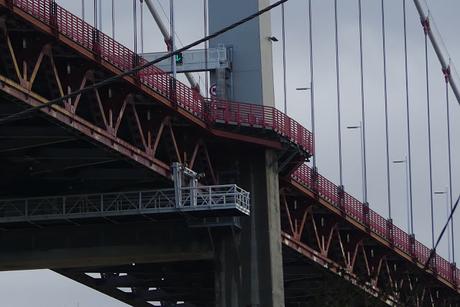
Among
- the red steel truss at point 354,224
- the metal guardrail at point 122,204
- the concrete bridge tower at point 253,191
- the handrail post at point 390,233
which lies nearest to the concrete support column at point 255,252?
the concrete bridge tower at point 253,191

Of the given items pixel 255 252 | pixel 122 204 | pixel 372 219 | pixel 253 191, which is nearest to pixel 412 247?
pixel 372 219

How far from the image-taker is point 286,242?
9712 cm

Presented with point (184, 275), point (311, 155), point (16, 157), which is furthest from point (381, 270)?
point (16, 157)

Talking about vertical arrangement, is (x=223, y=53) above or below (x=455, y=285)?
above

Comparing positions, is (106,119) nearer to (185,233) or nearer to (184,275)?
(185,233)

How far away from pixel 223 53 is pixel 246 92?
2445mm

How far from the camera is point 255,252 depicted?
90375mm

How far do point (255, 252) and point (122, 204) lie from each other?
7740 millimetres

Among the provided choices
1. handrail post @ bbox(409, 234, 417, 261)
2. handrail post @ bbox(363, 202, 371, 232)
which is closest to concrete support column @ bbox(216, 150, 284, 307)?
handrail post @ bbox(363, 202, 371, 232)

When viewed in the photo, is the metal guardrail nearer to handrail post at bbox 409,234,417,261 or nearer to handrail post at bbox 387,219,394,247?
handrail post at bbox 387,219,394,247

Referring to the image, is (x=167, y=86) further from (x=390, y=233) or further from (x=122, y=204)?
(x=390, y=233)

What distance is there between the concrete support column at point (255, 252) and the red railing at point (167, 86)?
7.89 feet

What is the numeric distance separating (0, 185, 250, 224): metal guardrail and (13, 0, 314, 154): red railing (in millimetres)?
3928

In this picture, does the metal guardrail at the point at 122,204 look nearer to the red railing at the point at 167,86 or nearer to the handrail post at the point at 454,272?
the red railing at the point at 167,86
